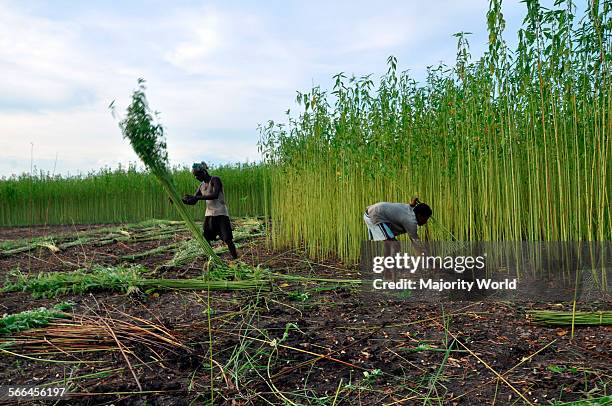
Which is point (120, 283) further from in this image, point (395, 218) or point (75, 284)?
point (395, 218)

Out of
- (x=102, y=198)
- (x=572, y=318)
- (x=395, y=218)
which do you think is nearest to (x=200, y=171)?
(x=395, y=218)

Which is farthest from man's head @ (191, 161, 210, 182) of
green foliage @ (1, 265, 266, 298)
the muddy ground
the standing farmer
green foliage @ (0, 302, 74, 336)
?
green foliage @ (0, 302, 74, 336)

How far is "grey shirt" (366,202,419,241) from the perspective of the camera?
517 cm

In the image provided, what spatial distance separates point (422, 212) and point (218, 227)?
9.85 ft

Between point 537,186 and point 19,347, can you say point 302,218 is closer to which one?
point 537,186

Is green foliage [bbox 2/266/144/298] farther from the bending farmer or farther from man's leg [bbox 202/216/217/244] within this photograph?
the bending farmer

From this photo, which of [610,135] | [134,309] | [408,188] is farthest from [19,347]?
[610,135]

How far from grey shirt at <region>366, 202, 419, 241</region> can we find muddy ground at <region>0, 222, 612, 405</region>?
2.40 feet

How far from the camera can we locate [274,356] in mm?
3488

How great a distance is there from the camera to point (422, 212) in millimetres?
5125

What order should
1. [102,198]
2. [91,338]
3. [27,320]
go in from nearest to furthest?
[91,338] → [27,320] → [102,198]

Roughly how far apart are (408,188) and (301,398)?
387 cm

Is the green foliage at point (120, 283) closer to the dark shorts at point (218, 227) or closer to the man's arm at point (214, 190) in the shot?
the dark shorts at point (218, 227)

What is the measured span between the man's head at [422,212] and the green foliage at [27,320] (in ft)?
10.7
